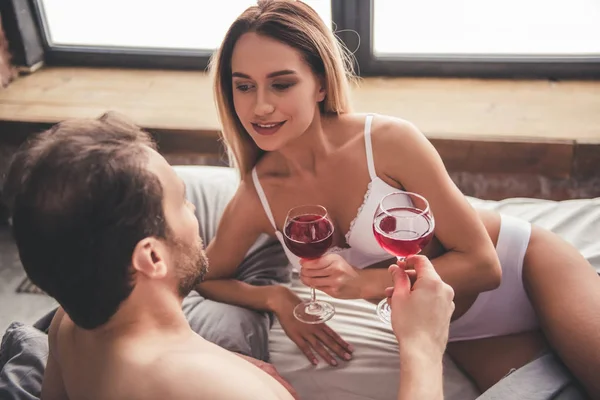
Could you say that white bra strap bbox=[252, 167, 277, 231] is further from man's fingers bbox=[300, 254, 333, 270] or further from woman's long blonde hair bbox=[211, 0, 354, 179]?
man's fingers bbox=[300, 254, 333, 270]

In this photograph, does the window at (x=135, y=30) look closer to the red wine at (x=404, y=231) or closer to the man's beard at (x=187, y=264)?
the red wine at (x=404, y=231)

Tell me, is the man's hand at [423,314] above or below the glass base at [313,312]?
above

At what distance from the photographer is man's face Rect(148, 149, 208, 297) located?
3.93 feet

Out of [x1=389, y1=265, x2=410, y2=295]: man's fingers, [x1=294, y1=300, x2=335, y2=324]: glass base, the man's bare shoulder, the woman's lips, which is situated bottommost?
[x1=294, y1=300, x2=335, y2=324]: glass base

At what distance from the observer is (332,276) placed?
1.65 meters

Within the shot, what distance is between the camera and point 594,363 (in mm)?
1560

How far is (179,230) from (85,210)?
214 millimetres

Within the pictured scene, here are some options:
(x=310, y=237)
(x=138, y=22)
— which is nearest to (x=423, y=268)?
(x=310, y=237)

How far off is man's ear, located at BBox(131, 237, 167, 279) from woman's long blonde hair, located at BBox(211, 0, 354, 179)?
2.51 ft

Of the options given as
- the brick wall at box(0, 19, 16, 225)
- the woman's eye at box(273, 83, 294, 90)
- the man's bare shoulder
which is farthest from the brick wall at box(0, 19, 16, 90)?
the man's bare shoulder

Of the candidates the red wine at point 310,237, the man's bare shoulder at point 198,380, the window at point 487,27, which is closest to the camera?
the man's bare shoulder at point 198,380

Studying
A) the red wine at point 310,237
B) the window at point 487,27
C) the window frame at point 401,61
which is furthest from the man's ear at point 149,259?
the window at point 487,27

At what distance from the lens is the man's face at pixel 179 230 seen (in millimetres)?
1197

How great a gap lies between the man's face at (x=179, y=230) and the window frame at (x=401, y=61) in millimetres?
1845
